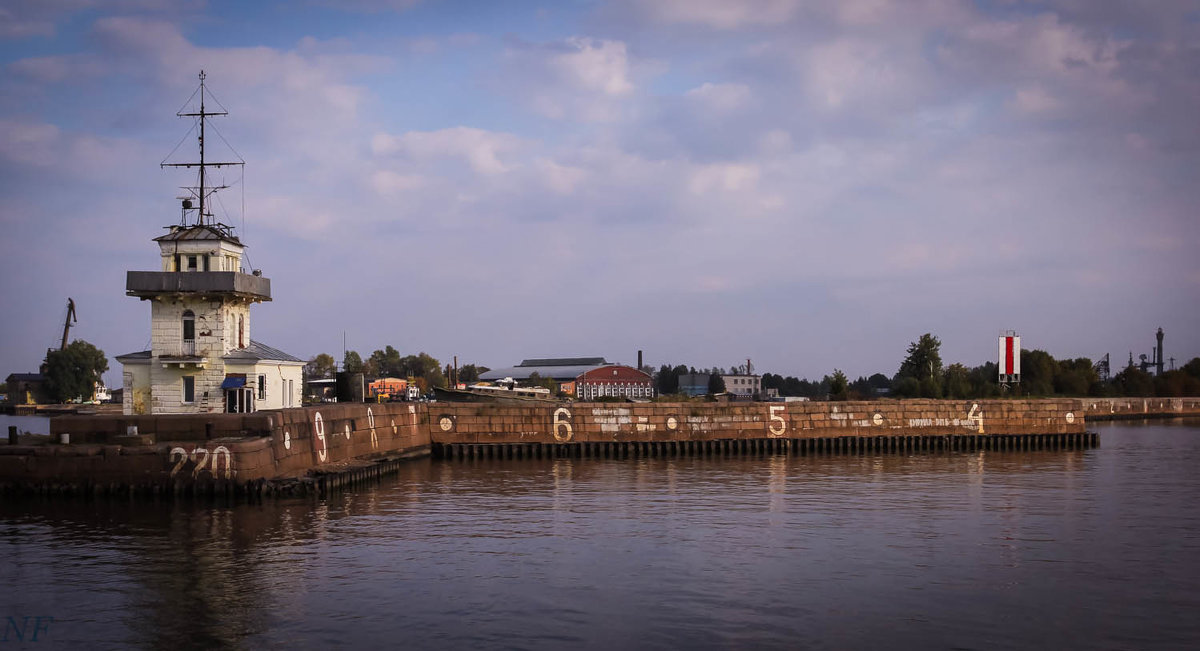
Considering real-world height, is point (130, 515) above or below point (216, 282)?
below

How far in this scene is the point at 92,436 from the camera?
92.3ft

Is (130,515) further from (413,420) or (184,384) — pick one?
(413,420)

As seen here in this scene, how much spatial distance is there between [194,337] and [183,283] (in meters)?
2.17

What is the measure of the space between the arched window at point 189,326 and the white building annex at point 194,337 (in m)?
0.04

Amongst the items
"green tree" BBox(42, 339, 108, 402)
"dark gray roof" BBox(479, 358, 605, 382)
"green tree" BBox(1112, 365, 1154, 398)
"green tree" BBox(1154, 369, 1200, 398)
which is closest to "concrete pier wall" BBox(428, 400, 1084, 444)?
"green tree" BBox(1112, 365, 1154, 398)

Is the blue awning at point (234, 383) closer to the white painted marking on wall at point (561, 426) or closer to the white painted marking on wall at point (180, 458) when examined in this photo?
the white painted marking on wall at point (180, 458)

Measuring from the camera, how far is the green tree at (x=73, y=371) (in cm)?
13350

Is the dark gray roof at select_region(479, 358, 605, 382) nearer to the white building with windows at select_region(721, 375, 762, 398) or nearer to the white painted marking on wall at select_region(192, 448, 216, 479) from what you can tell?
the white building with windows at select_region(721, 375, 762, 398)

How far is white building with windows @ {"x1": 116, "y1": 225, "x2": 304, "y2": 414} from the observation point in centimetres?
3903

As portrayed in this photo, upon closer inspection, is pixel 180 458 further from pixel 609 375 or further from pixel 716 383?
pixel 716 383

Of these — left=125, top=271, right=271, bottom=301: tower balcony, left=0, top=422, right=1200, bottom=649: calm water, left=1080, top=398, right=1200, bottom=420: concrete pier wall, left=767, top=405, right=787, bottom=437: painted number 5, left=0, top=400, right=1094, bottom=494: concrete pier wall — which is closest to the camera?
left=0, top=422, right=1200, bottom=649: calm water

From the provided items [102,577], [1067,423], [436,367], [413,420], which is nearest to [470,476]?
[413,420]

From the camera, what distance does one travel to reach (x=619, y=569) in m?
19.8

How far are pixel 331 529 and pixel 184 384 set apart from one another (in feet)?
62.2
